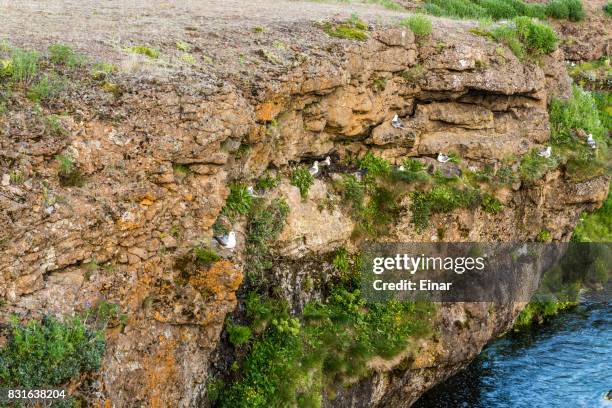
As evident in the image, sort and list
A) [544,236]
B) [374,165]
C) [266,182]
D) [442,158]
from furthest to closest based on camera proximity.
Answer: [544,236] < [442,158] < [374,165] < [266,182]

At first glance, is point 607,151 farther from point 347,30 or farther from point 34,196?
point 34,196

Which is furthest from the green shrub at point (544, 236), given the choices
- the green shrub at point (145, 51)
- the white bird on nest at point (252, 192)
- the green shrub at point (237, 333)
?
the green shrub at point (145, 51)

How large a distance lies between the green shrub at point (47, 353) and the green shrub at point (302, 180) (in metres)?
5.89

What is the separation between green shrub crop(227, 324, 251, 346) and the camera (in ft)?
36.0

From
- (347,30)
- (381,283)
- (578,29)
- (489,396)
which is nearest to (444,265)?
(381,283)

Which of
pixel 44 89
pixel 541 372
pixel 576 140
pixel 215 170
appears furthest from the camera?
pixel 576 140

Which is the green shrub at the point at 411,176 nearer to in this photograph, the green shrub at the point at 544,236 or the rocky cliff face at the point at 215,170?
the rocky cliff face at the point at 215,170

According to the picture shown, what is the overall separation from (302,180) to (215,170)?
3.20m

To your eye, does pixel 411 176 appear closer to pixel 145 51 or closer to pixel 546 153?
pixel 546 153

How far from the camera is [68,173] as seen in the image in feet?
28.6

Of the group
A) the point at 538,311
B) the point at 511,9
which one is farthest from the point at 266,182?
the point at 511,9

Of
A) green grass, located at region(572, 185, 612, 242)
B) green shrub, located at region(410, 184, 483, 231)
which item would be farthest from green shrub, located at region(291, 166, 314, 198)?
green grass, located at region(572, 185, 612, 242)

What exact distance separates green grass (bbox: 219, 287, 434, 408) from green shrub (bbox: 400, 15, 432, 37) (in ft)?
21.2

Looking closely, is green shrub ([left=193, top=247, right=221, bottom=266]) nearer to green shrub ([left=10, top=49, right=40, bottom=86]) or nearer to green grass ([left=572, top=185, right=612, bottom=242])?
green shrub ([left=10, top=49, right=40, bottom=86])
